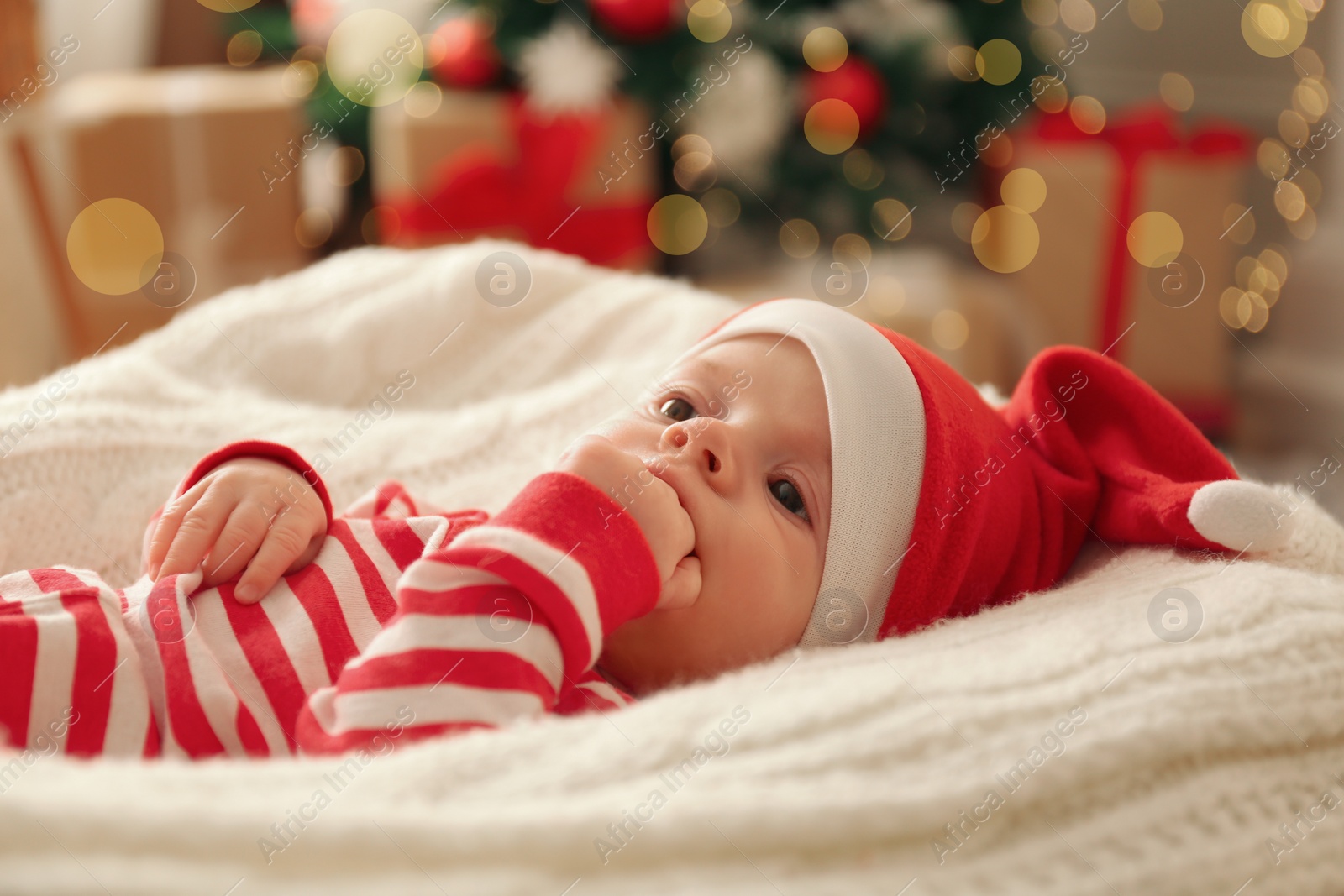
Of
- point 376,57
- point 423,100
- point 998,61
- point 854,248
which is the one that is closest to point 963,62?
point 998,61

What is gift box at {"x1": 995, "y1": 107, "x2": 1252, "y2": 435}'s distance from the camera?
6.93 feet

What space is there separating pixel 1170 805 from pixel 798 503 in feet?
1.07

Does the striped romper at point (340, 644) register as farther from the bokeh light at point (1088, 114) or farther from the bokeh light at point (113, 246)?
the bokeh light at point (1088, 114)

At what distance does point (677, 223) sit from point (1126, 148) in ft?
2.96

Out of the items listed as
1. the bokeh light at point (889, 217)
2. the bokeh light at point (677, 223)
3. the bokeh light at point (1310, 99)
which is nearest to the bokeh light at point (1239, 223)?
the bokeh light at point (1310, 99)

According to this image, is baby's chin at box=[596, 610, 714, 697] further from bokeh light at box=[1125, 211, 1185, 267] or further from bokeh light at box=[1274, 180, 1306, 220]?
bokeh light at box=[1274, 180, 1306, 220]

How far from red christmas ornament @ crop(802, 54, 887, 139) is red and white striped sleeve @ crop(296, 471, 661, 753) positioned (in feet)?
5.18

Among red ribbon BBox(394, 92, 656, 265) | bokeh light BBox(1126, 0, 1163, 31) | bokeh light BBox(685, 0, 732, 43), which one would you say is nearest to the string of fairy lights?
bokeh light BBox(685, 0, 732, 43)

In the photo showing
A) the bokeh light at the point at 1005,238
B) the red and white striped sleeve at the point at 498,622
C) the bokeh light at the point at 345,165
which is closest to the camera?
the red and white striped sleeve at the point at 498,622

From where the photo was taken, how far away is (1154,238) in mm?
2148

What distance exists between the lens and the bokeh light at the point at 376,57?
7.26ft

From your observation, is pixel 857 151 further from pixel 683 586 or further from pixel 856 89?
pixel 683 586

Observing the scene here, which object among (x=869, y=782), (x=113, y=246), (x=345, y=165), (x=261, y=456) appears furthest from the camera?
(x=345, y=165)

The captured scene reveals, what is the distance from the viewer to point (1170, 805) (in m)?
0.57
